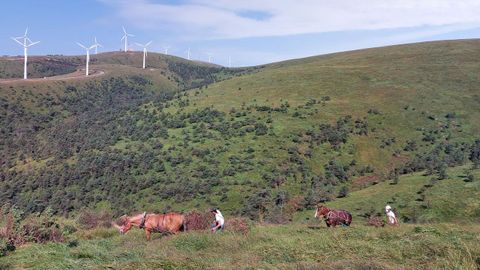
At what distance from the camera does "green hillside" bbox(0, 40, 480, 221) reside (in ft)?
160

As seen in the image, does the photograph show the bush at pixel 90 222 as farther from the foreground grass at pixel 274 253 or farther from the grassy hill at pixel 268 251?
the foreground grass at pixel 274 253

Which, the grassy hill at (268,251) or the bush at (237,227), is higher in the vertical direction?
the grassy hill at (268,251)

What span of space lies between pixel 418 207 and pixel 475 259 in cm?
2363

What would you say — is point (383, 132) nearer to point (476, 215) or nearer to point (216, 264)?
point (476, 215)

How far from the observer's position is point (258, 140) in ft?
195

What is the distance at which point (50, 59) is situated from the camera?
7146 inches

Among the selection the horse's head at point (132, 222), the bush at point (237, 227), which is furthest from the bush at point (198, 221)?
the horse's head at point (132, 222)

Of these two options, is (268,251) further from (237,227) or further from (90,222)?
(90,222)

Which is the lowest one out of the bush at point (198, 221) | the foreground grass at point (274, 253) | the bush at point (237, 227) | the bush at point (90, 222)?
the bush at point (90, 222)

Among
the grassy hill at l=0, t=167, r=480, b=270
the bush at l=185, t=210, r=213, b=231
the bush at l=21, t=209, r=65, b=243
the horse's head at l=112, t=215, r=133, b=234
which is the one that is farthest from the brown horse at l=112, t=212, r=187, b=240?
the bush at l=21, t=209, r=65, b=243

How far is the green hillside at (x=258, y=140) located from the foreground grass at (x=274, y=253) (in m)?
14.1

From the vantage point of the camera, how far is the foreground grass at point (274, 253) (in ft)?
33.1

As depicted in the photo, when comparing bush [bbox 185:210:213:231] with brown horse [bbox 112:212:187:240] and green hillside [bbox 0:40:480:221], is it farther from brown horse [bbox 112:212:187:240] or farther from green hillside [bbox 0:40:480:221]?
green hillside [bbox 0:40:480:221]

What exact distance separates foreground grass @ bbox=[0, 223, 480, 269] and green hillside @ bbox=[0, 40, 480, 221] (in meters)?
14.1
